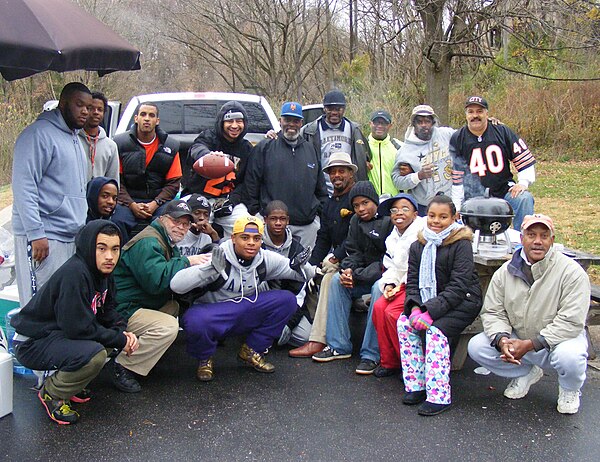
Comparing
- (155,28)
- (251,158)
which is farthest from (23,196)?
(155,28)

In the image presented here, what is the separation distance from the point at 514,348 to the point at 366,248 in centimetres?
156

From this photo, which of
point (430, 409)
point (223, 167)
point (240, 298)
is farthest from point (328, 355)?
point (223, 167)

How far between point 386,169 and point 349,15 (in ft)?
62.1

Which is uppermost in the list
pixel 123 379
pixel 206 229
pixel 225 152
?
pixel 225 152

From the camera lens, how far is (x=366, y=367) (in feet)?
17.6

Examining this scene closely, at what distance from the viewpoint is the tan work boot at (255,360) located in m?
5.39

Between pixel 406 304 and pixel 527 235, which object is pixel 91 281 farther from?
pixel 527 235

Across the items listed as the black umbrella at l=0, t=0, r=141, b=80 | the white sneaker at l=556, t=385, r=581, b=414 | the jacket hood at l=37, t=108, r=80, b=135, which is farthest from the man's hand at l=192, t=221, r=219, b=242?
the white sneaker at l=556, t=385, r=581, b=414

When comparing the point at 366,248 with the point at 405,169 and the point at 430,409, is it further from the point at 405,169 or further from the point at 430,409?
the point at 430,409

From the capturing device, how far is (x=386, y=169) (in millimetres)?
7066

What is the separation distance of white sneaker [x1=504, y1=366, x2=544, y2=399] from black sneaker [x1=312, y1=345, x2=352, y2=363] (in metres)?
1.35

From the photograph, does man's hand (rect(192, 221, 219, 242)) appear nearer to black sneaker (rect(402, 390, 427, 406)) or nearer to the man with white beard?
the man with white beard

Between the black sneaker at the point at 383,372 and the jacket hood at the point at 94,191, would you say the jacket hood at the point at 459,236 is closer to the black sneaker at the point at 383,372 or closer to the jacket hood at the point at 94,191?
the black sneaker at the point at 383,372

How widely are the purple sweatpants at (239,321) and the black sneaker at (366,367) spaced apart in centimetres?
67
